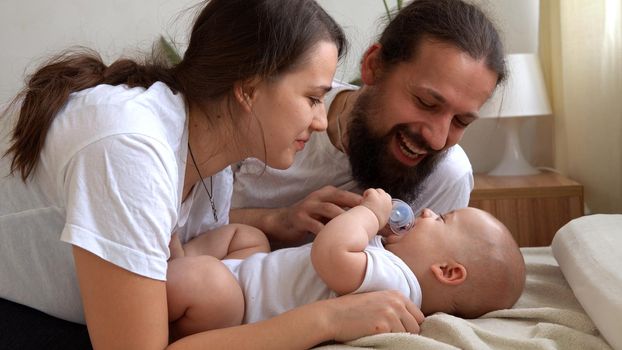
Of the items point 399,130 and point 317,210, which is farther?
point 399,130

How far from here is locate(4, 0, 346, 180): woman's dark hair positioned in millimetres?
1332

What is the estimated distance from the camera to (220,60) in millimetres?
1358

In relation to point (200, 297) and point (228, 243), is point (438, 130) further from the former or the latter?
point (200, 297)

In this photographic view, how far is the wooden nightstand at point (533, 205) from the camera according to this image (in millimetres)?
3119

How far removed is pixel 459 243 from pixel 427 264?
0.08 meters

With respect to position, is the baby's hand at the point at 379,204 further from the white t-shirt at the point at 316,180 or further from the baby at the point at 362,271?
the white t-shirt at the point at 316,180

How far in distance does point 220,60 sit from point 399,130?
65 cm

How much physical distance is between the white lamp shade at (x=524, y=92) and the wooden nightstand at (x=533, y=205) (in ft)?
1.26

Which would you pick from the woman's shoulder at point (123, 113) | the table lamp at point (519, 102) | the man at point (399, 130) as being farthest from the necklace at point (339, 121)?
the table lamp at point (519, 102)

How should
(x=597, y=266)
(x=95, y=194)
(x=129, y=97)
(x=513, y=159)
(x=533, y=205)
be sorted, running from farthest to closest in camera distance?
(x=513, y=159)
(x=533, y=205)
(x=597, y=266)
(x=129, y=97)
(x=95, y=194)

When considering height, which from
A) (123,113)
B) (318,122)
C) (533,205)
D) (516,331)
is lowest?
(533,205)


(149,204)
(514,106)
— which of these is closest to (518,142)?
(514,106)

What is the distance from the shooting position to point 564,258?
5.41 feet

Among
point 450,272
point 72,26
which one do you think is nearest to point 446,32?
point 450,272
